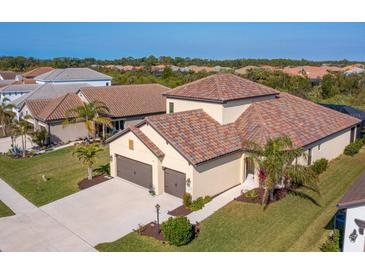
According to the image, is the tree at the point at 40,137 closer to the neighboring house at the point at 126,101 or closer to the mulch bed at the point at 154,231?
the neighboring house at the point at 126,101

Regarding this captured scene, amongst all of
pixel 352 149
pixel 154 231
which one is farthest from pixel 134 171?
pixel 352 149

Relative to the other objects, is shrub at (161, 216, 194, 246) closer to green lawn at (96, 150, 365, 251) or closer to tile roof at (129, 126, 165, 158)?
green lawn at (96, 150, 365, 251)

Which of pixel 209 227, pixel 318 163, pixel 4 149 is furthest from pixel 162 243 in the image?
pixel 4 149

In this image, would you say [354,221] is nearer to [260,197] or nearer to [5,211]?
[260,197]

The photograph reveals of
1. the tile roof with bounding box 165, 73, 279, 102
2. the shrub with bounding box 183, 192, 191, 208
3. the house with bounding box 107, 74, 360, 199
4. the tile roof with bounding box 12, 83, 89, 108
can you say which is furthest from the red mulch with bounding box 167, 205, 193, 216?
the tile roof with bounding box 12, 83, 89, 108

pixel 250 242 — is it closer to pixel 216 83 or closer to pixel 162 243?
pixel 162 243
